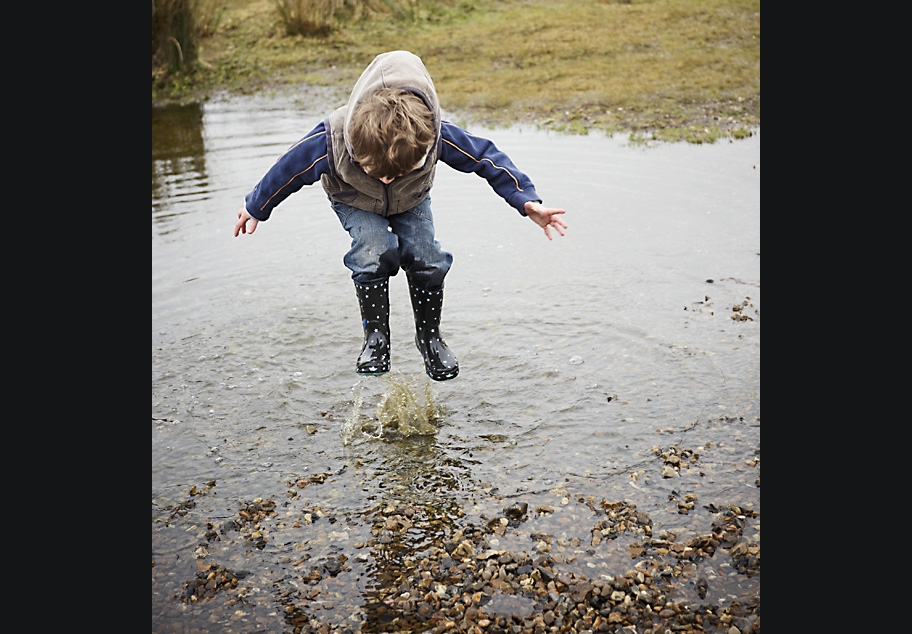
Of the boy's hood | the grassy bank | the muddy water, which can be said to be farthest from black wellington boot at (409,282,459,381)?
the grassy bank

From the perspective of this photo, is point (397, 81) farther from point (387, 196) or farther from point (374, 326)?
point (374, 326)

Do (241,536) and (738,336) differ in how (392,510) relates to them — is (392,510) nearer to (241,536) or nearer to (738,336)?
(241,536)

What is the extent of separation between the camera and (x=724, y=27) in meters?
14.7

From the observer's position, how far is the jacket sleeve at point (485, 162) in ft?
15.4

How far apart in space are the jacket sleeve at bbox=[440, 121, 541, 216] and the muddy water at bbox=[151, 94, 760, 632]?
1.35m

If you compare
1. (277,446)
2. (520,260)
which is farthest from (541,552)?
(520,260)

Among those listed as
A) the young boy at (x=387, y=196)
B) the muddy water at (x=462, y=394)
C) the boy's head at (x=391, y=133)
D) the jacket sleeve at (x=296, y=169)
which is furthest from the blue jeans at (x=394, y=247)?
the muddy water at (x=462, y=394)

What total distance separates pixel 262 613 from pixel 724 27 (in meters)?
13.3

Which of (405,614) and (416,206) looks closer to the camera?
(405,614)

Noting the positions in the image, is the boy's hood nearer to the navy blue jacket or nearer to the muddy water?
the navy blue jacket

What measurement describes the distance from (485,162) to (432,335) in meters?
0.96

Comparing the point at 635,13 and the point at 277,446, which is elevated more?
the point at 635,13

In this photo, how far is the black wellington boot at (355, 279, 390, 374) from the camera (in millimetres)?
4691

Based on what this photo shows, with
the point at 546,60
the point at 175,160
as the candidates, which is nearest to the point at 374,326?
the point at 175,160
